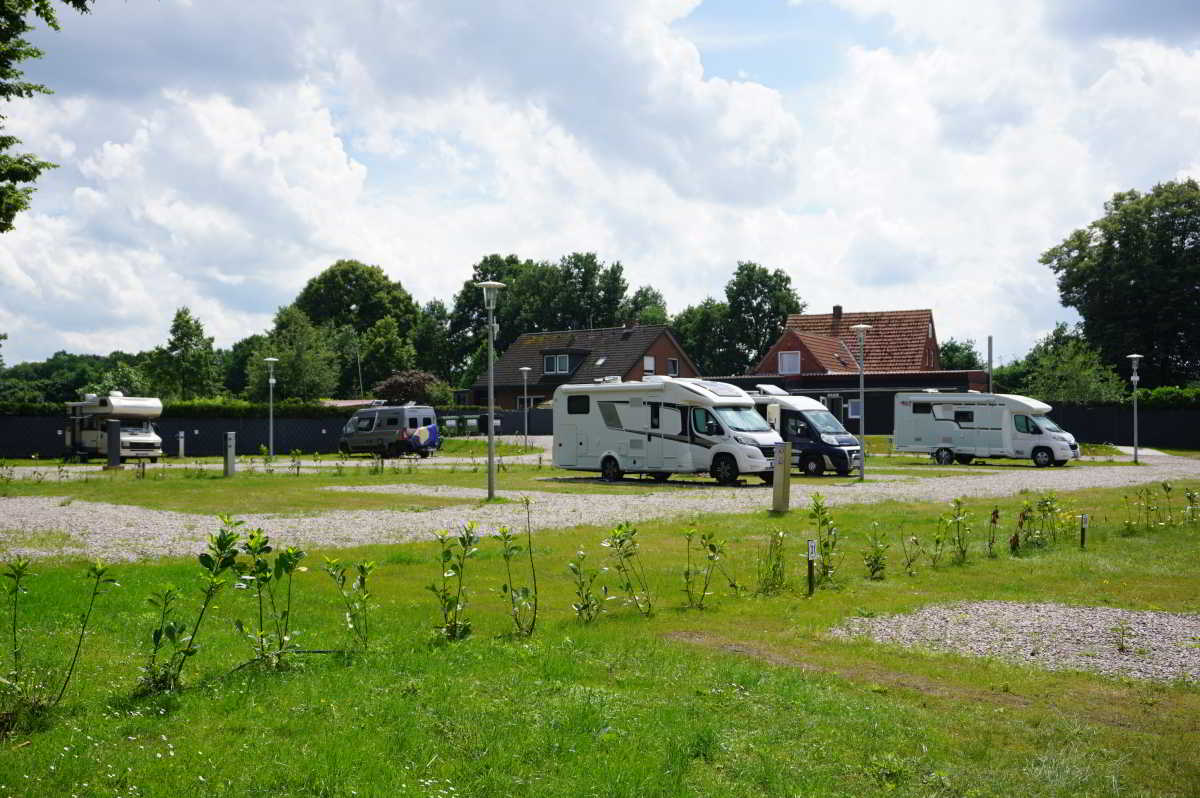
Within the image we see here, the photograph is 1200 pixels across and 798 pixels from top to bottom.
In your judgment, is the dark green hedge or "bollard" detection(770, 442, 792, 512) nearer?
"bollard" detection(770, 442, 792, 512)

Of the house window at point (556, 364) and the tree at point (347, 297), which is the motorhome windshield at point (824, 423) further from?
the tree at point (347, 297)

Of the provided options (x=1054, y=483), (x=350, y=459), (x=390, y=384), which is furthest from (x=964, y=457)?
(x=390, y=384)

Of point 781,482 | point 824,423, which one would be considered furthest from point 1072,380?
point 781,482

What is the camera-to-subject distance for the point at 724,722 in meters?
5.01

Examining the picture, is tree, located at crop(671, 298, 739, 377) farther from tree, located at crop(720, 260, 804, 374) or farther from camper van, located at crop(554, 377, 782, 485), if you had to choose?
camper van, located at crop(554, 377, 782, 485)

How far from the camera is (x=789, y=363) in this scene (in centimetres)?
5519

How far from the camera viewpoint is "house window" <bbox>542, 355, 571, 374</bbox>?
64750 millimetres

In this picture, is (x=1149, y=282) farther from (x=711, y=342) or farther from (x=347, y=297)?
(x=347, y=297)

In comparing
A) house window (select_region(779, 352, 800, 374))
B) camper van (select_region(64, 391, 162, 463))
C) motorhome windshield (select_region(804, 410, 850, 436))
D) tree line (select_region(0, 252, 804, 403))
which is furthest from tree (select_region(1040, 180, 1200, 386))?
camper van (select_region(64, 391, 162, 463))

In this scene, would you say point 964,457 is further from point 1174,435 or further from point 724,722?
point 724,722

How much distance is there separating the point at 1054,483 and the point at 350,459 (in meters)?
25.3

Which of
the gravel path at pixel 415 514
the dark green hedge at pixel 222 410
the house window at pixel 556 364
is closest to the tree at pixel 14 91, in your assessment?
the gravel path at pixel 415 514

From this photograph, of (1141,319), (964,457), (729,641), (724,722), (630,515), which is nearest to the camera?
(724,722)

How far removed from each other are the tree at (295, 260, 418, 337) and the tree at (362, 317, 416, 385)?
233 inches
